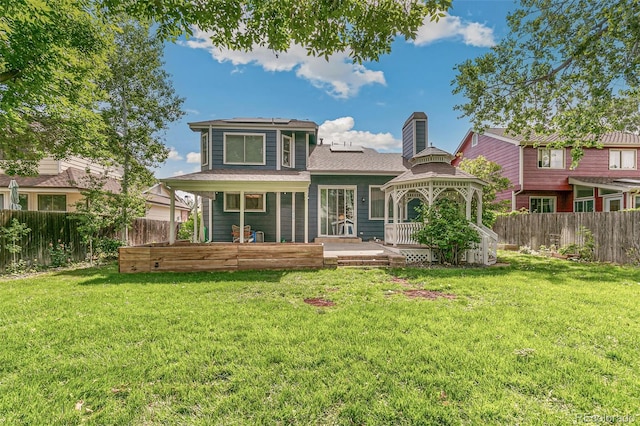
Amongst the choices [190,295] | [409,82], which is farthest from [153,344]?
[409,82]

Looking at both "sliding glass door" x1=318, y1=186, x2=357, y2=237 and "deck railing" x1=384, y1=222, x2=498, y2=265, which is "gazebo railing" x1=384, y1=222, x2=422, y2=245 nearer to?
"deck railing" x1=384, y1=222, x2=498, y2=265

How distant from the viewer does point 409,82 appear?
44.9 feet

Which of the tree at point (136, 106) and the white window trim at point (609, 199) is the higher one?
the tree at point (136, 106)

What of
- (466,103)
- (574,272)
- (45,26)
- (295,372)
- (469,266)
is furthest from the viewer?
(466,103)

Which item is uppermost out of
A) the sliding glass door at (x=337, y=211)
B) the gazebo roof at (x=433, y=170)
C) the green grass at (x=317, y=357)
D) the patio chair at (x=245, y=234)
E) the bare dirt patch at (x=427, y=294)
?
the gazebo roof at (x=433, y=170)

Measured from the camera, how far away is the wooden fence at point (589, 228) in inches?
348

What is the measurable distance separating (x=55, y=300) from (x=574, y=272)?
1223 centimetres

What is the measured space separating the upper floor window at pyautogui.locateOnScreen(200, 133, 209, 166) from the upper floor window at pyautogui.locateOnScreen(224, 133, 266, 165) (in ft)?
2.96

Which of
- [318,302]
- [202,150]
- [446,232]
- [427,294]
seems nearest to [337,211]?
[446,232]

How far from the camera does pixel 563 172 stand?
17.0 metres

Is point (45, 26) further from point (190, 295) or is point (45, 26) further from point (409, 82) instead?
point (409, 82)

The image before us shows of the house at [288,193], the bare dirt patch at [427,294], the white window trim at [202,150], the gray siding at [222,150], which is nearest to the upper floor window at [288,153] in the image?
the house at [288,193]

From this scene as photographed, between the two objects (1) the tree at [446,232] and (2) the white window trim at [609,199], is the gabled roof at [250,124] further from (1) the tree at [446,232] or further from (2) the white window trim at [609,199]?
(2) the white window trim at [609,199]

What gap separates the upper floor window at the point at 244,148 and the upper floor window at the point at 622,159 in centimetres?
2089
